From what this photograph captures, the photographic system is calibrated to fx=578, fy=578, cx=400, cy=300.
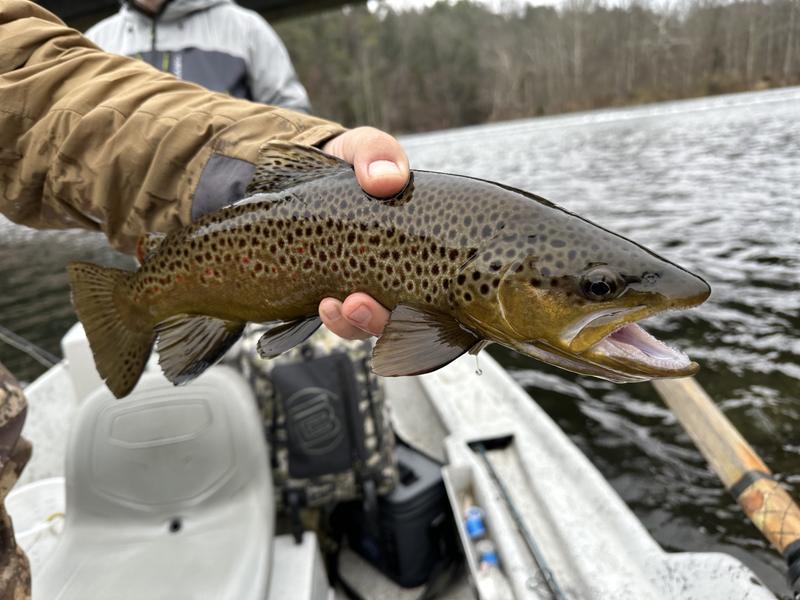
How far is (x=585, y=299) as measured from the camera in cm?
139

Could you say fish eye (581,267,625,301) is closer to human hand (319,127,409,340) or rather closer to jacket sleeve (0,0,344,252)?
human hand (319,127,409,340)

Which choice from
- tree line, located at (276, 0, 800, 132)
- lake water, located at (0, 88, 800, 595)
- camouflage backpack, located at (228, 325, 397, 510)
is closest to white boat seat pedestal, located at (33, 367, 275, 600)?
camouflage backpack, located at (228, 325, 397, 510)

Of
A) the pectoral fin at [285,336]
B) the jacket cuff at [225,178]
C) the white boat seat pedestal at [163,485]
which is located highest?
the jacket cuff at [225,178]

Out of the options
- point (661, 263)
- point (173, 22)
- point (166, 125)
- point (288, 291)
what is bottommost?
point (288, 291)

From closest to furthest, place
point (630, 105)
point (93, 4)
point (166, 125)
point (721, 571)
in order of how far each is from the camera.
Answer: point (166, 125) < point (721, 571) < point (93, 4) < point (630, 105)

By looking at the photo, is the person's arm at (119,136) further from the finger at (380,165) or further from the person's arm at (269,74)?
the person's arm at (269,74)

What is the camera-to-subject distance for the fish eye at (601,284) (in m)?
1.37

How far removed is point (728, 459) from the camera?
3244 millimetres

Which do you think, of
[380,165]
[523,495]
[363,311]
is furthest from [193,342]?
[523,495]

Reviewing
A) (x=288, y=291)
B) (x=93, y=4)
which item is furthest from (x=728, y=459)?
(x=93, y=4)

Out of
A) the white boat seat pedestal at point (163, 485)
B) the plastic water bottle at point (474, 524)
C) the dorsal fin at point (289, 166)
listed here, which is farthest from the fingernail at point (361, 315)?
the plastic water bottle at point (474, 524)

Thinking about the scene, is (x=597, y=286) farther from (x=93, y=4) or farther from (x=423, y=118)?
(x=423, y=118)

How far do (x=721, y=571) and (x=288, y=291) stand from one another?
2.22 metres

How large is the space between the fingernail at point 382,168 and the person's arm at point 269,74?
3275 millimetres
